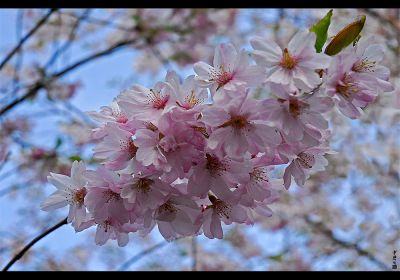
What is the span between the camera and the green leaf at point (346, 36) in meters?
0.76

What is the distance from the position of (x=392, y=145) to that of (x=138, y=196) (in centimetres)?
375

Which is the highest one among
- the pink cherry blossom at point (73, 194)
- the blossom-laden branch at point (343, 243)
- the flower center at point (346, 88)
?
the flower center at point (346, 88)

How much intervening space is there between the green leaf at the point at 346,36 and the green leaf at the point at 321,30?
0.11 ft

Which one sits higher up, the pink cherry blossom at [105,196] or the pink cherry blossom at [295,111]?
the pink cherry blossom at [295,111]

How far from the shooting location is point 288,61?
29.1 inches

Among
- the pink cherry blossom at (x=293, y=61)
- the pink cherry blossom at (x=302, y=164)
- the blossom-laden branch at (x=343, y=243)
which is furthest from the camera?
the blossom-laden branch at (x=343, y=243)

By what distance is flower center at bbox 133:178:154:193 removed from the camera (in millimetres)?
745

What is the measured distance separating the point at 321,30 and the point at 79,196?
0.43 meters

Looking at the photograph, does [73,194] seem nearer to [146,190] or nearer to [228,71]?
[146,190]

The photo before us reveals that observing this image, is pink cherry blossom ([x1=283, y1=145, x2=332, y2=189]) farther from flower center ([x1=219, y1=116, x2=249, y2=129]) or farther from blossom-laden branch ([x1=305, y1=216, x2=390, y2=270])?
blossom-laden branch ([x1=305, y1=216, x2=390, y2=270])

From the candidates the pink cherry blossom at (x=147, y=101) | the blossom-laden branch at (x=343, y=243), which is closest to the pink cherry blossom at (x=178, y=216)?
the pink cherry blossom at (x=147, y=101)

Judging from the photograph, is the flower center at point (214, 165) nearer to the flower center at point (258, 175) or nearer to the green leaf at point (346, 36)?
the flower center at point (258, 175)

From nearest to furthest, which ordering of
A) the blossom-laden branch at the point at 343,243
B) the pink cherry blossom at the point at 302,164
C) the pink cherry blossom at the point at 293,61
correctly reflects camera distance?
1. the pink cherry blossom at the point at 293,61
2. the pink cherry blossom at the point at 302,164
3. the blossom-laden branch at the point at 343,243

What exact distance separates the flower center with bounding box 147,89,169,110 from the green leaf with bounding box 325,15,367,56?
234mm
